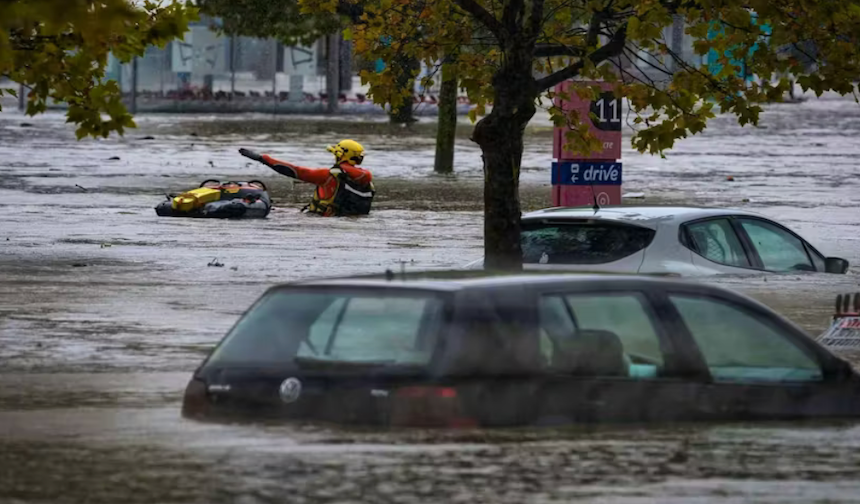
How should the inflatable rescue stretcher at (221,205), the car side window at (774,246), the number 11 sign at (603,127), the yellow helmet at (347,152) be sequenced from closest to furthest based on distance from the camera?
the car side window at (774,246) → the number 11 sign at (603,127) → the inflatable rescue stretcher at (221,205) → the yellow helmet at (347,152)

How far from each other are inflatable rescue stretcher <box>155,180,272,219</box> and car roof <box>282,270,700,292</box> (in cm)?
1800

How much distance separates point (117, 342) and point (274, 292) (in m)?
5.79

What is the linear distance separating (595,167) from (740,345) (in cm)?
1317

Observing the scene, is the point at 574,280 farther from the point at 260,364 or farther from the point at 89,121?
the point at 89,121

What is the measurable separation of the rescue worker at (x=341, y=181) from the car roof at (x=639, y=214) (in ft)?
39.9

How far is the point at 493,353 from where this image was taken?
844 cm

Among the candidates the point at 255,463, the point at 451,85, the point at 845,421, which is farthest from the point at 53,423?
the point at 451,85

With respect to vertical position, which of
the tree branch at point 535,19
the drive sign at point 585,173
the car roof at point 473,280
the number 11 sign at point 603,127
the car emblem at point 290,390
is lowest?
the car emblem at point 290,390

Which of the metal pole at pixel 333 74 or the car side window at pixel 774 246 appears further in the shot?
the metal pole at pixel 333 74

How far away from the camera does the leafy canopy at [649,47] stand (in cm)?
1529

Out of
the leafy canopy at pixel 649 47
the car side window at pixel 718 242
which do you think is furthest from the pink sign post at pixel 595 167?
the car side window at pixel 718 242

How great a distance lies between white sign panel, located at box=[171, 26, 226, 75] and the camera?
220 feet

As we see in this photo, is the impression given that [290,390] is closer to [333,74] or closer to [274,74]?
[333,74]

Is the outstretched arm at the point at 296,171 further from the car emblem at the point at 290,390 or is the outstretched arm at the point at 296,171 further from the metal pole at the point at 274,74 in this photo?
the metal pole at the point at 274,74
